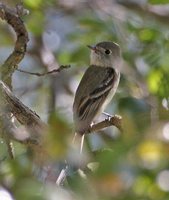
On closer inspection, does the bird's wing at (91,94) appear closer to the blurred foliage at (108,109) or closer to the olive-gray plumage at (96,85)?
the olive-gray plumage at (96,85)

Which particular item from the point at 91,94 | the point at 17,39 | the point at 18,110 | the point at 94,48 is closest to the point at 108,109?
the point at 94,48

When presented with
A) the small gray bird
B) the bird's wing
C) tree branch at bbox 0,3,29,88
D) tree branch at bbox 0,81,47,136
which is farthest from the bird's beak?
tree branch at bbox 0,81,47,136

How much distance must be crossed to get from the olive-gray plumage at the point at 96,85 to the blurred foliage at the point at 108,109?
0.10 m

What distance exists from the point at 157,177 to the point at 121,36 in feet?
10.2

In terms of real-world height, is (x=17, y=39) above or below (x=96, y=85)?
above

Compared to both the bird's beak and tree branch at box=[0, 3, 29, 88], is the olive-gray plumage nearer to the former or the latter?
the bird's beak

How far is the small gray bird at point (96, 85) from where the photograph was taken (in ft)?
14.0

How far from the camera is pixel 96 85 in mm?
4621

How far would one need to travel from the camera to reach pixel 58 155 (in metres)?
1.23

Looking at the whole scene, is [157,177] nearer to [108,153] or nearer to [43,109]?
[108,153]

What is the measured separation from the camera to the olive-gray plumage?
168 inches

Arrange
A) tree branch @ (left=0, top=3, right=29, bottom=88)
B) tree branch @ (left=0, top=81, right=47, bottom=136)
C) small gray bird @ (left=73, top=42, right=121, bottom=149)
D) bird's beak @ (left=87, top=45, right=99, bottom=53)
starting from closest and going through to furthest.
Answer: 1. tree branch @ (left=0, top=81, right=47, bottom=136)
2. tree branch @ (left=0, top=3, right=29, bottom=88)
3. small gray bird @ (left=73, top=42, right=121, bottom=149)
4. bird's beak @ (left=87, top=45, right=99, bottom=53)

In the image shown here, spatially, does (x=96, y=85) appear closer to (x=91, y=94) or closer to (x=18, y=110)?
(x=91, y=94)

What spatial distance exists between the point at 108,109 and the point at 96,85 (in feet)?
2.68
